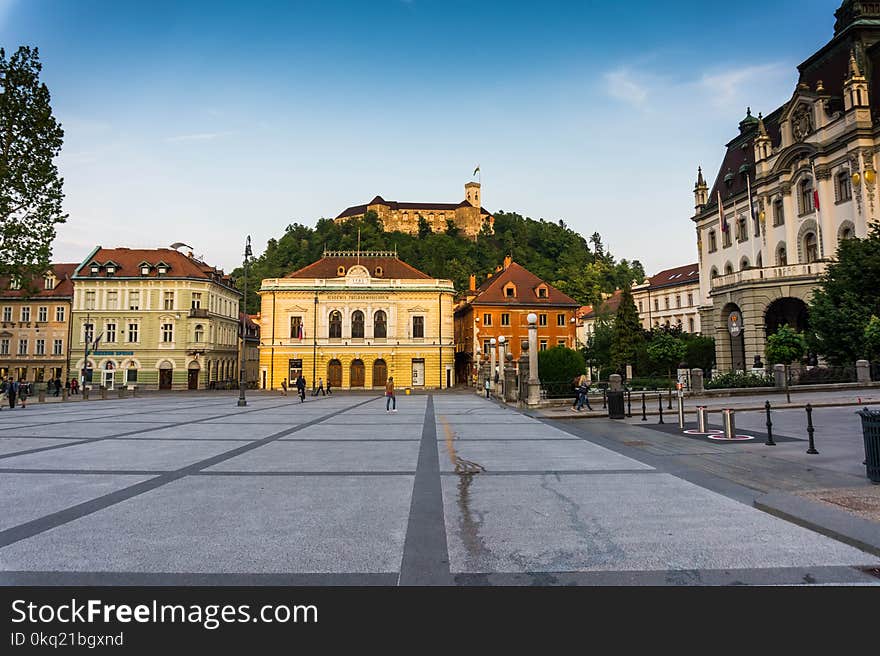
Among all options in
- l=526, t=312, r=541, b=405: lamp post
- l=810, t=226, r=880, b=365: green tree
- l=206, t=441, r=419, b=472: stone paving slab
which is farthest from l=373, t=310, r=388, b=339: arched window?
l=206, t=441, r=419, b=472: stone paving slab

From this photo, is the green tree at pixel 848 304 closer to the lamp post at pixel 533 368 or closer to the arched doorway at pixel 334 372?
the lamp post at pixel 533 368

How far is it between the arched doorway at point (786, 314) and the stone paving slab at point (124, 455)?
137ft

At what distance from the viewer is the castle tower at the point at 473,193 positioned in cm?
15262

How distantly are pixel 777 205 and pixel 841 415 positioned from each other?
110ft

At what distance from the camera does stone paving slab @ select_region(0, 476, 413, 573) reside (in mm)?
4707

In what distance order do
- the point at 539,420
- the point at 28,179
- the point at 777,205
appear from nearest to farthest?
the point at 539,420
the point at 28,179
the point at 777,205

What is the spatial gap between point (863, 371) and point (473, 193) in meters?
134

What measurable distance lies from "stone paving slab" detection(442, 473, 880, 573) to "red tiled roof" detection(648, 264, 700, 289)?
78721 mm

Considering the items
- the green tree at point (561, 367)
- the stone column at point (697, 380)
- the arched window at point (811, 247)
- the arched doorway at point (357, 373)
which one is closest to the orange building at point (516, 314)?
the arched doorway at point (357, 373)

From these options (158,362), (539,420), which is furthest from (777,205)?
(158,362)

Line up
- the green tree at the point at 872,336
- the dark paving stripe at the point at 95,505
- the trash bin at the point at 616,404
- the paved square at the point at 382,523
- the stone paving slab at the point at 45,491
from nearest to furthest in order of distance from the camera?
the paved square at the point at 382,523 < the dark paving stripe at the point at 95,505 < the stone paving slab at the point at 45,491 < the trash bin at the point at 616,404 < the green tree at the point at 872,336

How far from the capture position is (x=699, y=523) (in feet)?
19.5

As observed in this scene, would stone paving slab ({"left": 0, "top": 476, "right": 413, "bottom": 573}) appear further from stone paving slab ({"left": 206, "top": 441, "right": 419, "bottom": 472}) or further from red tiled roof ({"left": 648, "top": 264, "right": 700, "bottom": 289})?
red tiled roof ({"left": 648, "top": 264, "right": 700, "bottom": 289})
